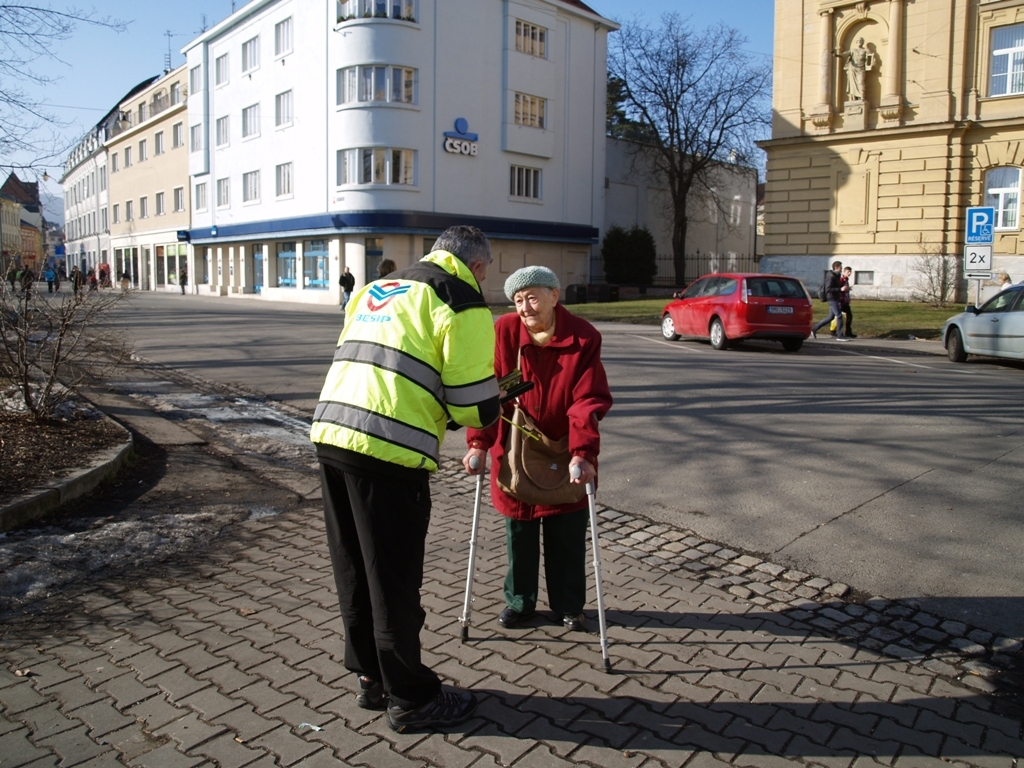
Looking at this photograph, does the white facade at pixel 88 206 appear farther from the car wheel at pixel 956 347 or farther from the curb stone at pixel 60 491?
the curb stone at pixel 60 491

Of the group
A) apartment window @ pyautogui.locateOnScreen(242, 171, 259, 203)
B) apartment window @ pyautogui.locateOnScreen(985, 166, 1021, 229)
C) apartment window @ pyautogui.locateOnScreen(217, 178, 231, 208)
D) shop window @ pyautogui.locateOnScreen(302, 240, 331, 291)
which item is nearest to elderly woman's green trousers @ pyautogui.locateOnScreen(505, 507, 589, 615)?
apartment window @ pyautogui.locateOnScreen(985, 166, 1021, 229)

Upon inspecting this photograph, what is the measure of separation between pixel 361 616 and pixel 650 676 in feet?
4.31

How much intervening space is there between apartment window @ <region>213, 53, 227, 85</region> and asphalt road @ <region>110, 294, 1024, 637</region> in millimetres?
37966

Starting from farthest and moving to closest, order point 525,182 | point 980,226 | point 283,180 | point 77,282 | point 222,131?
point 222,131 < point 283,180 < point 525,182 < point 980,226 < point 77,282

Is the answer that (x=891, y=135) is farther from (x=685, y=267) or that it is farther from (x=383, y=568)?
(x=383, y=568)

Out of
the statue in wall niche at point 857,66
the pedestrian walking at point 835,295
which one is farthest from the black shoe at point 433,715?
the statue in wall niche at point 857,66

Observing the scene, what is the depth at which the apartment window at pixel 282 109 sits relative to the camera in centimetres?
4078

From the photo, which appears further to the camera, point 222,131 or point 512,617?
point 222,131

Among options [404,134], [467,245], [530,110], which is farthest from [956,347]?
[530,110]

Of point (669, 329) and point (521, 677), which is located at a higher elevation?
point (669, 329)

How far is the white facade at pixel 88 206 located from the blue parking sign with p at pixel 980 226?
62444mm

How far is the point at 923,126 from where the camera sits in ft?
101

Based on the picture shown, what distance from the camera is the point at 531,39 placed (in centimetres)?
3956

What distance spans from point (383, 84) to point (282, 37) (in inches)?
369
